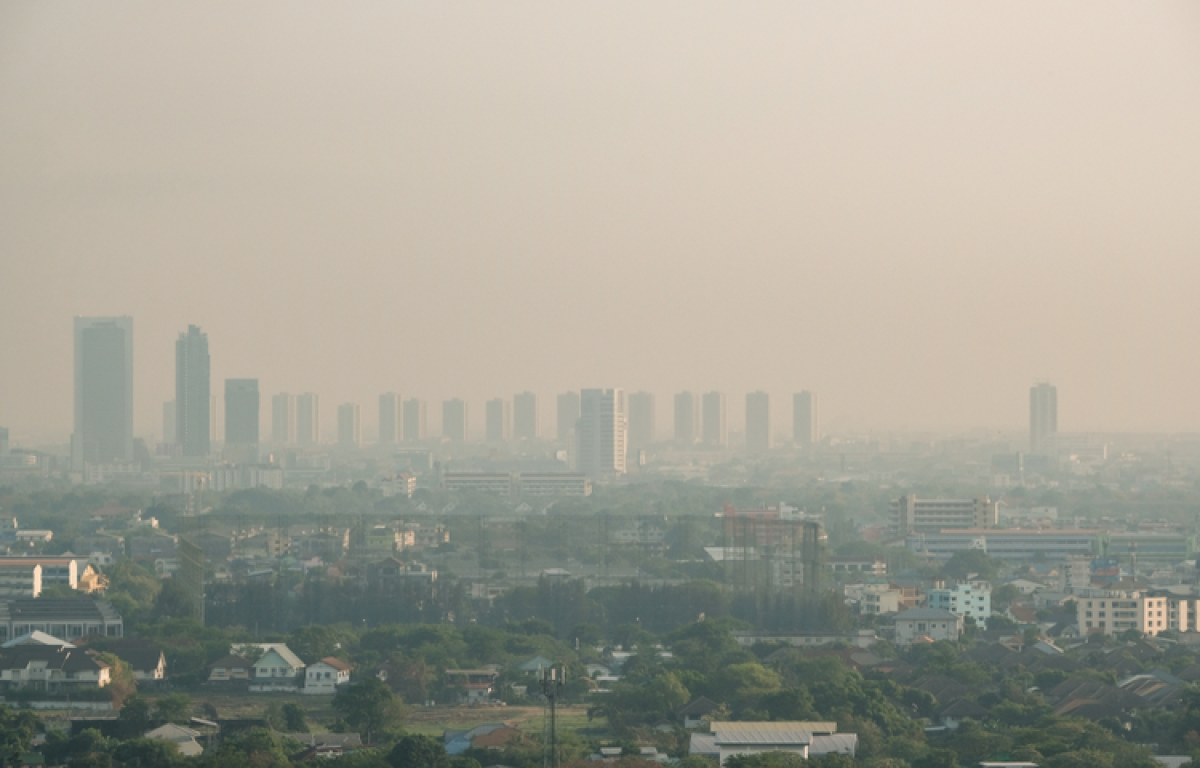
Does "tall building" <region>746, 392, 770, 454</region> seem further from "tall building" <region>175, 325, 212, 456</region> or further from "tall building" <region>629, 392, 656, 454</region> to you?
"tall building" <region>175, 325, 212, 456</region>

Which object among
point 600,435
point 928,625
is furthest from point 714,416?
point 928,625

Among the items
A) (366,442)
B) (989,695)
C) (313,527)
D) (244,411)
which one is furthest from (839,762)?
(366,442)

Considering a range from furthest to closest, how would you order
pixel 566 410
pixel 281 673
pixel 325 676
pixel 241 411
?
pixel 566 410
pixel 241 411
pixel 281 673
pixel 325 676

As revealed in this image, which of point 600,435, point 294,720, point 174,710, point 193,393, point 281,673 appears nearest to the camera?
point 174,710

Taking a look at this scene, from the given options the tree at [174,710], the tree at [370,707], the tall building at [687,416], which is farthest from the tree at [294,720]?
the tall building at [687,416]

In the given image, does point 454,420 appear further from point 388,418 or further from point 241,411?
point 241,411

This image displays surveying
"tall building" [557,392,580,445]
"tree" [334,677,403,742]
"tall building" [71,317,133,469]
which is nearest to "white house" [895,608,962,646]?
"tree" [334,677,403,742]
